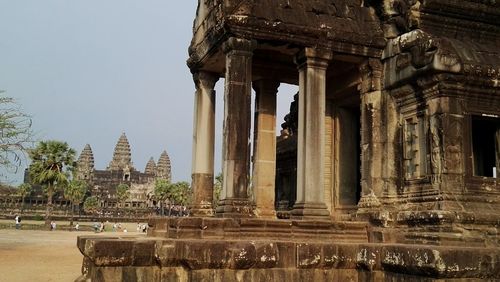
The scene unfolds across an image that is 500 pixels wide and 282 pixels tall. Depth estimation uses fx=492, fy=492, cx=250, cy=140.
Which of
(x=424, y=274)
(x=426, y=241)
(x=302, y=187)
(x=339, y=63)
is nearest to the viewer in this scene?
(x=424, y=274)

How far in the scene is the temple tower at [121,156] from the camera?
116 metres

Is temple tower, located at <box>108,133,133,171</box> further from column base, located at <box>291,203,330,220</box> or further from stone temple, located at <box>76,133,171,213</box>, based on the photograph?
column base, located at <box>291,203,330,220</box>

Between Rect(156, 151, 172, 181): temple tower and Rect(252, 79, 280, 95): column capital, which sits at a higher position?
Rect(156, 151, 172, 181): temple tower

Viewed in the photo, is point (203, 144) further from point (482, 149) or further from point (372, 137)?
point (482, 149)

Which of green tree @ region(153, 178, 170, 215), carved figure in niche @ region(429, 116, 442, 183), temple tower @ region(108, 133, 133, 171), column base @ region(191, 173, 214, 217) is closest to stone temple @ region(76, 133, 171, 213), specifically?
temple tower @ region(108, 133, 133, 171)

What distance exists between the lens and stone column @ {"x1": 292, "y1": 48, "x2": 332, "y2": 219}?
9.74 metres

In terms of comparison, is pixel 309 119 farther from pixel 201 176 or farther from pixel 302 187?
pixel 201 176

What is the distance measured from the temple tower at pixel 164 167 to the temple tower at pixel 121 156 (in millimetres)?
6775

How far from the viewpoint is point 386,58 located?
10.8 meters

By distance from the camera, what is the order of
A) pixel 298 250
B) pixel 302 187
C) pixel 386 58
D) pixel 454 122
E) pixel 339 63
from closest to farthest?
pixel 298 250 < pixel 454 122 < pixel 302 187 < pixel 386 58 < pixel 339 63

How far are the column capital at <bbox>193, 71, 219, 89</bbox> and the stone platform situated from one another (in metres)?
4.83

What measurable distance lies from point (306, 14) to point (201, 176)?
184 inches

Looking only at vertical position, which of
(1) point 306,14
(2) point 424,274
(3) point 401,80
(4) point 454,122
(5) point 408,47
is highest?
(1) point 306,14

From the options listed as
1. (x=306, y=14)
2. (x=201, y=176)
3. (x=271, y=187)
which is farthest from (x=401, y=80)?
(x=201, y=176)
